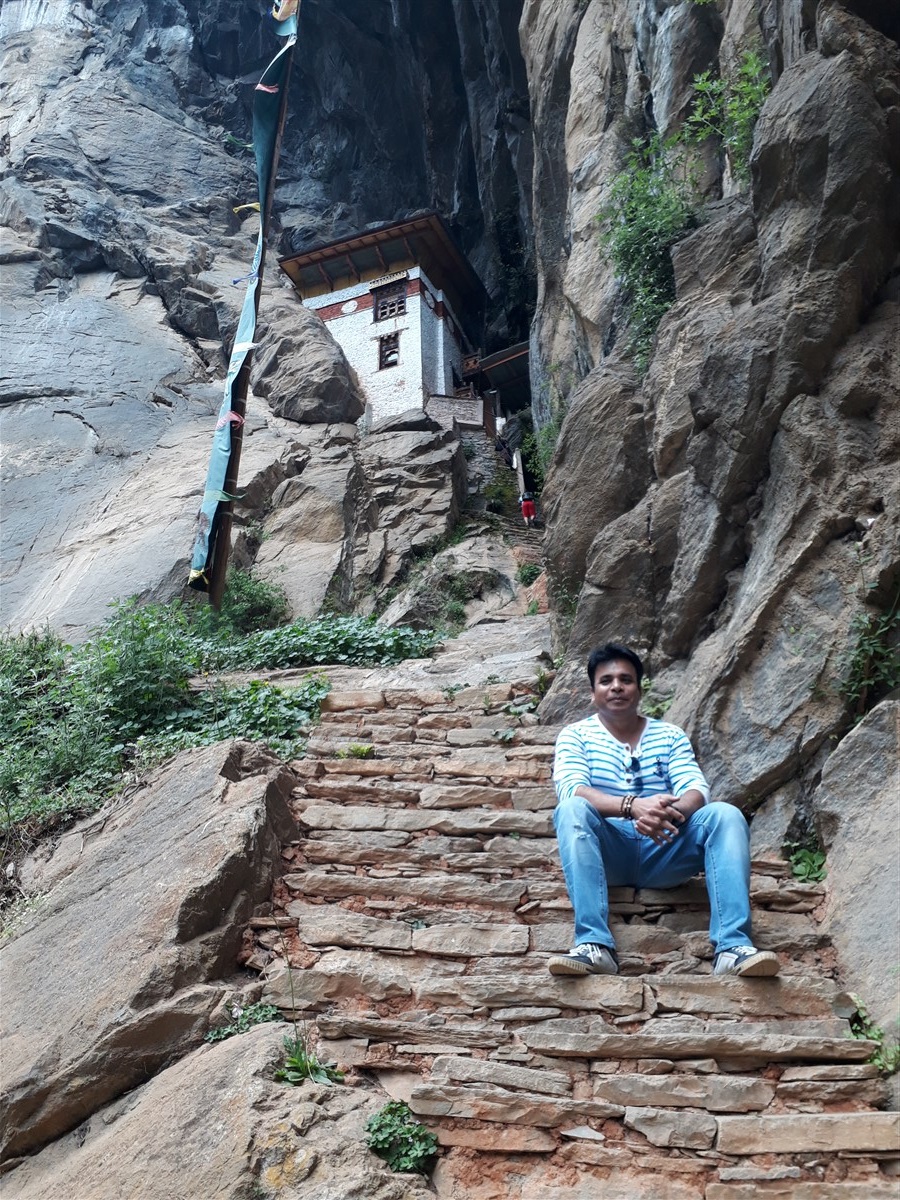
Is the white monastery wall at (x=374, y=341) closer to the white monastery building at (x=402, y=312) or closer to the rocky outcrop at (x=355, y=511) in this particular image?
the white monastery building at (x=402, y=312)

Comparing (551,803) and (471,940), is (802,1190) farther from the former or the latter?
(551,803)

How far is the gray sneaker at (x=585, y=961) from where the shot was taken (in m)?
3.94

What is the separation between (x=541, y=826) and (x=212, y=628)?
752cm

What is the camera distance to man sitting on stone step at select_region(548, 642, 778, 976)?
3.98m

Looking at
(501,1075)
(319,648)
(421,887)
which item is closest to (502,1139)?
(501,1075)

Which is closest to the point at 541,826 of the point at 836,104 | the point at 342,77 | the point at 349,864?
the point at 349,864

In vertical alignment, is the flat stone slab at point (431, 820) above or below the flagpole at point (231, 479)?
below

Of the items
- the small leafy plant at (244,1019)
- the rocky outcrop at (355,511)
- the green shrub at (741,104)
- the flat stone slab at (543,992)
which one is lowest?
the small leafy plant at (244,1019)

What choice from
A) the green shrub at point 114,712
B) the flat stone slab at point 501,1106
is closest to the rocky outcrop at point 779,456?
the flat stone slab at point 501,1106

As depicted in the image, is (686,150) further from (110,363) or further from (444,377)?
(444,377)

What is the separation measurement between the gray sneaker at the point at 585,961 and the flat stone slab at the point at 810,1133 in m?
0.77

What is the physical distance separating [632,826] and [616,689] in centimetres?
70

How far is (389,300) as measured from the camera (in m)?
27.9

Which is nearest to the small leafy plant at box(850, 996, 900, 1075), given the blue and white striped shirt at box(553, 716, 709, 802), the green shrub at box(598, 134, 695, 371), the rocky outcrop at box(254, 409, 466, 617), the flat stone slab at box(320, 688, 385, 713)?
the blue and white striped shirt at box(553, 716, 709, 802)
